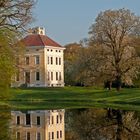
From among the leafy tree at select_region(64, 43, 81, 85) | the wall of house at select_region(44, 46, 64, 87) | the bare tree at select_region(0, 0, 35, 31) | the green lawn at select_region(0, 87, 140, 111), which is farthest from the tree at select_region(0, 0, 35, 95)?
the wall of house at select_region(44, 46, 64, 87)

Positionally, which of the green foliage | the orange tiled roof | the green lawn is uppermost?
the orange tiled roof

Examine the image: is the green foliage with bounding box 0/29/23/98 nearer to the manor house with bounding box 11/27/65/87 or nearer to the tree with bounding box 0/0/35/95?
the tree with bounding box 0/0/35/95

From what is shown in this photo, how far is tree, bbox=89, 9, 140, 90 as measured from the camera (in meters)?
63.3

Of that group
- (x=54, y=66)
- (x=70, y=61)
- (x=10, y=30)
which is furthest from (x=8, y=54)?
(x=70, y=61)

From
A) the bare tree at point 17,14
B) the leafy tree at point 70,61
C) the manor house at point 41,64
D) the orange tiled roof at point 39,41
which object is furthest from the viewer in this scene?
the leafy tree at point 70,61

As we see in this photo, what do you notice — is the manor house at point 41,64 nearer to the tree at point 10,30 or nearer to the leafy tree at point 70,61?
the leafy tree at point 70,61

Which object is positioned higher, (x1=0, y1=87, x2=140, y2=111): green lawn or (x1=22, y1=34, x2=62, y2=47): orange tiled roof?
(x1=22, y1=34, x2=62, y2=47): orange tiled roof

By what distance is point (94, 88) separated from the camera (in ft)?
252

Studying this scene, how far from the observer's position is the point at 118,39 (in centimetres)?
6512

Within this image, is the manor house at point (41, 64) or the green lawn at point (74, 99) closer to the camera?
the green lawn at point (74, 99)

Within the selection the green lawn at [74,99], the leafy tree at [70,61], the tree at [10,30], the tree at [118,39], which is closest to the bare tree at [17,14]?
the tree at [10,30]

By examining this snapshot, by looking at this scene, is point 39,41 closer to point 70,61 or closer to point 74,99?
point 70,61

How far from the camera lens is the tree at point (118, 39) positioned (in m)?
63.3

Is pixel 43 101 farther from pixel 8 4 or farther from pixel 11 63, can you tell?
pixel 8 4
